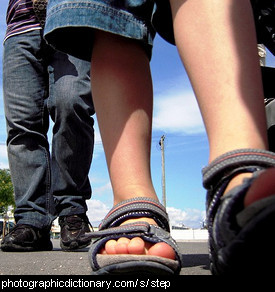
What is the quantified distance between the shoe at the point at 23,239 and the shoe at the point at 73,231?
0.15 metres

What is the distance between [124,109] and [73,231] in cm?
129

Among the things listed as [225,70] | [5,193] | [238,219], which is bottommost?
[5,193]

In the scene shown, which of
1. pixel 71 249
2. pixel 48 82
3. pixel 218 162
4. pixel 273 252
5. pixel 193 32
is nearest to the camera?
pixel 273 252

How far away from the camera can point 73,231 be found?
2158 mm

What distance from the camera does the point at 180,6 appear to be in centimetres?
91

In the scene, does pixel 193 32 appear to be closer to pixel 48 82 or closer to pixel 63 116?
pixel 63 116

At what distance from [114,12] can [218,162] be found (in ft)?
1.75

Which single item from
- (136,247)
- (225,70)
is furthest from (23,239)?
(225,70)

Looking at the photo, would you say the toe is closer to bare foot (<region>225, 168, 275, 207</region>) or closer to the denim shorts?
bare foot (<region>225, 168, 275, 207</region>)

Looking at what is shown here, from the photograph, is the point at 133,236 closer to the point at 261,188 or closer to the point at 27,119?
the point at 261,188

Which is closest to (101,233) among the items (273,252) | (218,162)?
(218,162)

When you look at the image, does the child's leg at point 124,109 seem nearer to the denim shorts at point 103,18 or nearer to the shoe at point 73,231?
the denim shorts at point 103,18

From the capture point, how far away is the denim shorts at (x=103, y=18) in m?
1.04

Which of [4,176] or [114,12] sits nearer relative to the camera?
[114,12]
